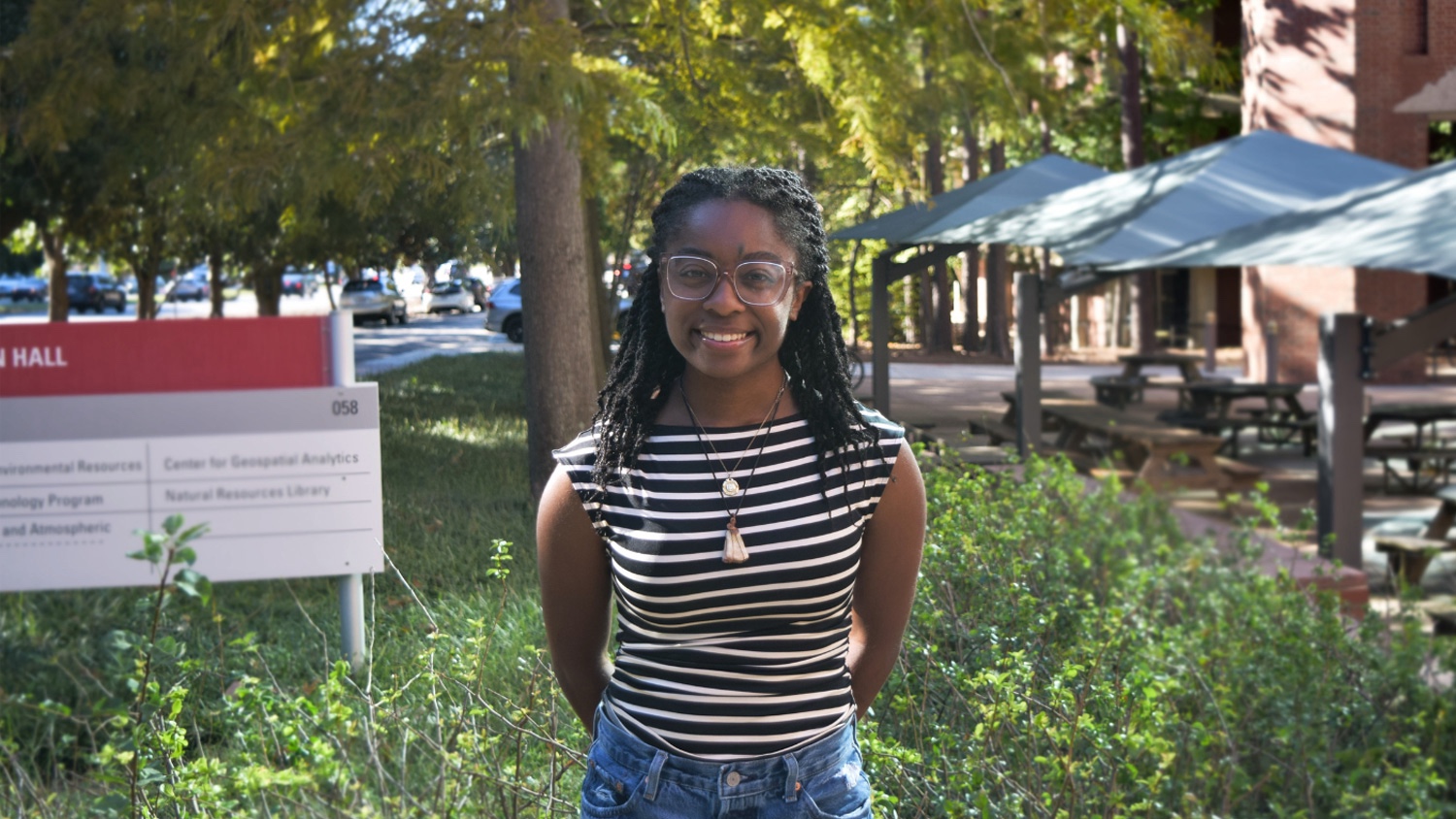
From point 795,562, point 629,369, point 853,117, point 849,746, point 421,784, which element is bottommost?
point 421,784

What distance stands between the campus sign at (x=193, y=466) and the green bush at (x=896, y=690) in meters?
0.20

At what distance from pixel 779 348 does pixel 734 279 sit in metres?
0.22

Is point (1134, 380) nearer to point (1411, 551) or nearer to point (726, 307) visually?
point (1411, 551)

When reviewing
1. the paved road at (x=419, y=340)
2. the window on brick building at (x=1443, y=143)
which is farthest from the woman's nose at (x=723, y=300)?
the window on brick building at (x=1443, y=143)

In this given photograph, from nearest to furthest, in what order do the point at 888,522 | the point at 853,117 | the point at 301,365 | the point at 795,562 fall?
the point at 795,562, the point at 888,522, the point at 301,365, the point at 853,117

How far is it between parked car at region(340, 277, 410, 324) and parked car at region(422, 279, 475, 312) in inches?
45.9

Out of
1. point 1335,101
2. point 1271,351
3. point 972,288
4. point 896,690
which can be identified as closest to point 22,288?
point 972,288

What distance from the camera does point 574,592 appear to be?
2.29 meters

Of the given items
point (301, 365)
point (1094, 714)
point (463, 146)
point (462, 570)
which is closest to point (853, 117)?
point (463, 146)

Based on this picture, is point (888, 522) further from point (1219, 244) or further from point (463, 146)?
point (1219, 244)

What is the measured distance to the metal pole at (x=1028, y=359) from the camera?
11086 millimetres

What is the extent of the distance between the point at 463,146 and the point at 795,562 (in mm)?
5358

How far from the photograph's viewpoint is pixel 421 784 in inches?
150

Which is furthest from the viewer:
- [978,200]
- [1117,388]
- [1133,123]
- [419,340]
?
[1133,123]
